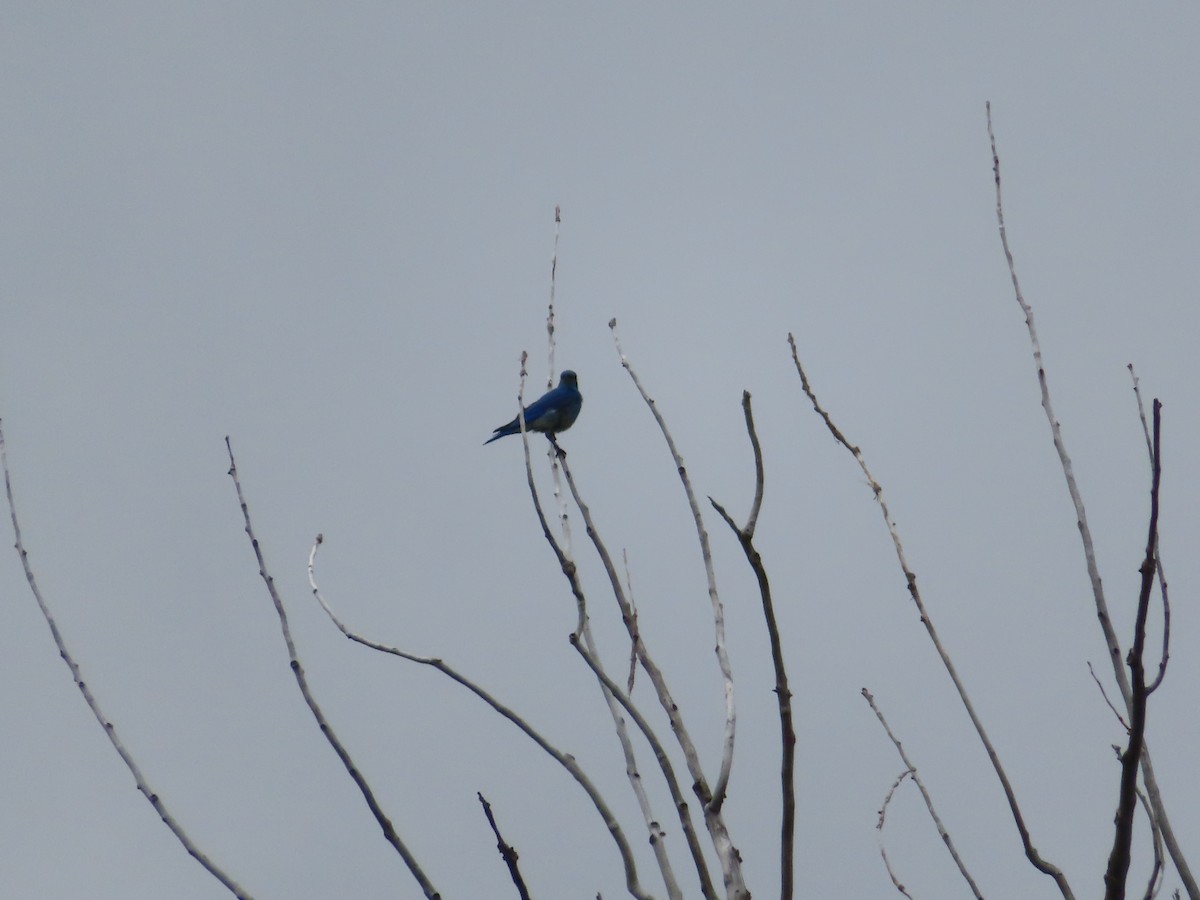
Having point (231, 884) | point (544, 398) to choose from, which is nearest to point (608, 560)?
point (231, 884)

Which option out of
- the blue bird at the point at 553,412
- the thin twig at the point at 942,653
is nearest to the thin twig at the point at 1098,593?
the thin twig at the point at 942,653


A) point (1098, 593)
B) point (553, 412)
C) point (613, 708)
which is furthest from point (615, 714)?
point (553, 412)

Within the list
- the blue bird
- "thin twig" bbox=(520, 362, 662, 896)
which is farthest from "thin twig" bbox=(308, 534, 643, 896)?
the blue bird

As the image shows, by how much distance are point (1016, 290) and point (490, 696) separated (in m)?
2.32

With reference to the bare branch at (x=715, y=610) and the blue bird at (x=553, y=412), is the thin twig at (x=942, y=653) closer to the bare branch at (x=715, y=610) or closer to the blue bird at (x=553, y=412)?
the bare branch at (x=715, y=610)

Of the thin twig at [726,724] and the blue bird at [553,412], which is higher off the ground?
the blue bird at [553,412]

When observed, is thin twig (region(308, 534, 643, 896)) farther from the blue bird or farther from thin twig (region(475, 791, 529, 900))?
the blue bird

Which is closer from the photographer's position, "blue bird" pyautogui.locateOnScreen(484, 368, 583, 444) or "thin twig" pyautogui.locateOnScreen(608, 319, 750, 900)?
"thin twig" pyautogui.locateOnScreen(608, 319, 750, 900)

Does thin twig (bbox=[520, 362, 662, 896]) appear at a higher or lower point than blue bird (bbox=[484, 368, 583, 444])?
lower

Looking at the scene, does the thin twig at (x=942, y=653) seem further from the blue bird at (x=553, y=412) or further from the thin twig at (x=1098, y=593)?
the blue bird at (x=553, y=412)

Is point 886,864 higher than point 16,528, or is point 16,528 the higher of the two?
point 16,528

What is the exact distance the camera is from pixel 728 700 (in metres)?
3.38

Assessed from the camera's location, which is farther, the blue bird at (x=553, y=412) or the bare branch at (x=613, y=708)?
the blue bird at (x=553, y=412)

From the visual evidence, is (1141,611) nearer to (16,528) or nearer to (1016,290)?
(1016,290)
